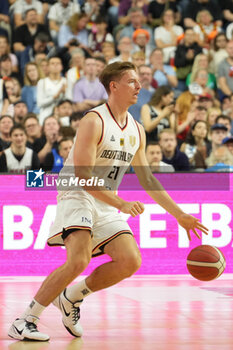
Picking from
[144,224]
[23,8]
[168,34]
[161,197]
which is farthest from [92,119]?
[168,34]

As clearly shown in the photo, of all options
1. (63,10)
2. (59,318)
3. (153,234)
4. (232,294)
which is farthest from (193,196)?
(63,10)

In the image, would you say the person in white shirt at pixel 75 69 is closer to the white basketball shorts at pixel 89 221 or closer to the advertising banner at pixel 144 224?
the advertising banner at pixel 144 224

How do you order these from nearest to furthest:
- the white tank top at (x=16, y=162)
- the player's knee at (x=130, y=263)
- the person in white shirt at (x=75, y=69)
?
the player's knee at (x=130, y=263) → the white tank top at (x=16, y=162) → the person in white shirt at (x=75, y=69)

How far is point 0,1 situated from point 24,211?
6391 millimetres

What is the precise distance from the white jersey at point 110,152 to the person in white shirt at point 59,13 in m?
9.44

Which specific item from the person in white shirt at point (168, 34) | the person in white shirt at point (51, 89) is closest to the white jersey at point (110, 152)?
the person in white shirt at point (51, 89)

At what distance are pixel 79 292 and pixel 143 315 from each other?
141cm

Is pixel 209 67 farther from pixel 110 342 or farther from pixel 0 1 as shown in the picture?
pixel 110 342

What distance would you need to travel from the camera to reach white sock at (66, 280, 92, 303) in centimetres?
656

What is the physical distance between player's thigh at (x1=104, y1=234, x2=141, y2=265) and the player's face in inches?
43.6

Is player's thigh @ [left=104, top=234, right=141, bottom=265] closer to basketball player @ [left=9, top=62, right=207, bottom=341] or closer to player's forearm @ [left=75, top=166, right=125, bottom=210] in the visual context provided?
basketball player @ [left=9, top=62, right=207, bottom=341]

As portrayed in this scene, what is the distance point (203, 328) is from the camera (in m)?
6.98

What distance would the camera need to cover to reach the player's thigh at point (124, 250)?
20.6ft

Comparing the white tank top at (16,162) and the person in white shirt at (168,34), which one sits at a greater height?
the person in white shirt at (168,34)
